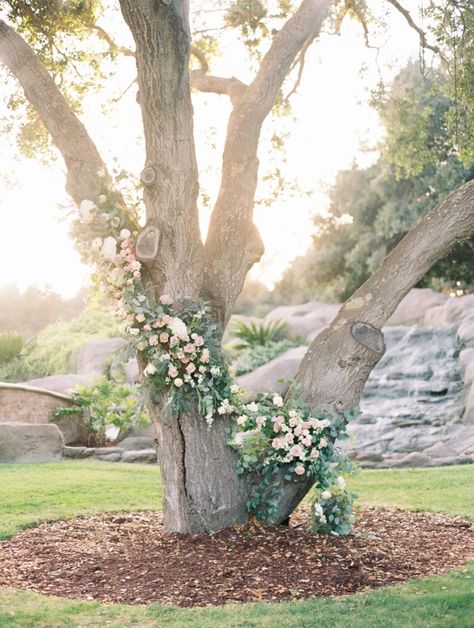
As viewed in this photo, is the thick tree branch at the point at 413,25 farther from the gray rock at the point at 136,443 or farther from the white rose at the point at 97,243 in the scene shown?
the gray rock at the point at 136,443

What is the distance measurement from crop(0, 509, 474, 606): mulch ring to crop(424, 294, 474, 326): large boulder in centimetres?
1235

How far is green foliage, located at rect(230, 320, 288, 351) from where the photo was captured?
793 inches

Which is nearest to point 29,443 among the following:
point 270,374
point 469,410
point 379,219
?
point 270,374

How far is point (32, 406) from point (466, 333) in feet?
30.8

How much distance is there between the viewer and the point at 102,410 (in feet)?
43.8

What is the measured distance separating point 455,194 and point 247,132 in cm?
174

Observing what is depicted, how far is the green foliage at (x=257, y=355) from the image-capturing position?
60.5 ft

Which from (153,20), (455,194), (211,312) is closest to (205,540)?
(211,312)

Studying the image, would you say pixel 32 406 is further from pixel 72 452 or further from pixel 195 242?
pixel 195 242

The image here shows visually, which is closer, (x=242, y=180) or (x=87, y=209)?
(x=87, y=209)

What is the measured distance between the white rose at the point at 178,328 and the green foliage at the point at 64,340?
12.9 meters

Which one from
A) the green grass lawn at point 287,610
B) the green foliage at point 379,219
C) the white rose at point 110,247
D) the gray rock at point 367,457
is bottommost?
the green grass lawn at point 287,610

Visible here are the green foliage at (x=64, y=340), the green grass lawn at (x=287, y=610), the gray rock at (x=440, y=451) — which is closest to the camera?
the green grass lawn at (x=287, y=610)

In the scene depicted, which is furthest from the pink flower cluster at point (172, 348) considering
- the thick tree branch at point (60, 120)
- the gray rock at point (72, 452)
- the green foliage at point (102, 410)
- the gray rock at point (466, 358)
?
the gray rock at point (466, 358)
